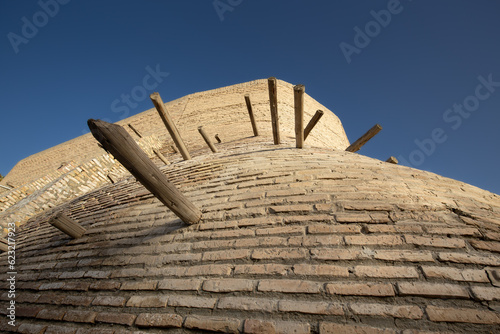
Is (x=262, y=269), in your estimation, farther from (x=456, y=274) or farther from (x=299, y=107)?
(x=299, y=107)

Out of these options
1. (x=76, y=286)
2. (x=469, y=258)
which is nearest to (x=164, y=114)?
(x=76, y=286)

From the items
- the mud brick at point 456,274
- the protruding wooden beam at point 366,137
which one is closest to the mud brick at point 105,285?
the mud brick at point 456,274

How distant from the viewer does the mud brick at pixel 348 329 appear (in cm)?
95

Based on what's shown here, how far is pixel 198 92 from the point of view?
9523 mm

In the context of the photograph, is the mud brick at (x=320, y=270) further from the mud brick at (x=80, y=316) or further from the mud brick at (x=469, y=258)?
the mud brick at (x=80, y=316)

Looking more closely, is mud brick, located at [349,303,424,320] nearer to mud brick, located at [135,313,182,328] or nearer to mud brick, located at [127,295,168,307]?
mud brick, located at [135,313,182,328]

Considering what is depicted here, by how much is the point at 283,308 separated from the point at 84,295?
5.24 ft

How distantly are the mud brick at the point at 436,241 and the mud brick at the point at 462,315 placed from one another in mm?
353

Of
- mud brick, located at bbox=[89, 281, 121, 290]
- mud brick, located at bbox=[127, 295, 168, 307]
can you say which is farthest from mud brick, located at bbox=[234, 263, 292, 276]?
mud brick, located at bbox=[89, 281, 121, 290]

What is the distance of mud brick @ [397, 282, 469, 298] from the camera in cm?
103

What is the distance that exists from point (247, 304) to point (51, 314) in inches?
63.5

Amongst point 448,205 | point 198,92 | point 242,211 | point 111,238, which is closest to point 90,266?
point 111,238

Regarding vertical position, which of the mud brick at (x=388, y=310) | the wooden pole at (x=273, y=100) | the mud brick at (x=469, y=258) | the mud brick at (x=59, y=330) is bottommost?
the mud brick at (x=59, y=330)

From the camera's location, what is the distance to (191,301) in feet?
4.16
